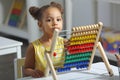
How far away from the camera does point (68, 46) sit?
4.73 ft

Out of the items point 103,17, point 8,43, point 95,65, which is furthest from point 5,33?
point 95,65

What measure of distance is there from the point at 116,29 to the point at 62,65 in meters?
2.16

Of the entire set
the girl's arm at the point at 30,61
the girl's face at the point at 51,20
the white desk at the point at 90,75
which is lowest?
the white desk at the point at 90,75

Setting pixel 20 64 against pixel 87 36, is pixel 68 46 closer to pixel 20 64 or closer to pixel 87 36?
pixel 87 36

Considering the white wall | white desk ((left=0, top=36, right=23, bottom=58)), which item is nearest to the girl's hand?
white desk ((left=0, top=36, right=23, bottom=58))

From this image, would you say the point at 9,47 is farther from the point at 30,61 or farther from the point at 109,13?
the point at 109,13

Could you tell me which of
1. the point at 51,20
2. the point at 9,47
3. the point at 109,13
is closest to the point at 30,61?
the point at 51,20

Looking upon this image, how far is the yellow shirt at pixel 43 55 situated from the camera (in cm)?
150

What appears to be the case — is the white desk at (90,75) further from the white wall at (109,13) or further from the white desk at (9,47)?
the white wall at (109,13)

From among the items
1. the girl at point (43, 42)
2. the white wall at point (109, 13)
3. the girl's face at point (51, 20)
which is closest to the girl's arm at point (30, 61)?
the girl at point (43, 42)

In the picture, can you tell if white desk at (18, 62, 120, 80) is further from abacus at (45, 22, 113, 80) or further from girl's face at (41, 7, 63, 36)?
girl's face at (41, 7, 63, 36)

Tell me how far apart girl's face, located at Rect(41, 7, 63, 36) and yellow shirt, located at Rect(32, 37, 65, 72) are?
0.07 m

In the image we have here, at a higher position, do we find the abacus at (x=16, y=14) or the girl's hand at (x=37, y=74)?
the abacus at (x=16, y=14)

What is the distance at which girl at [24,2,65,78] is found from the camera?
1478 mm
